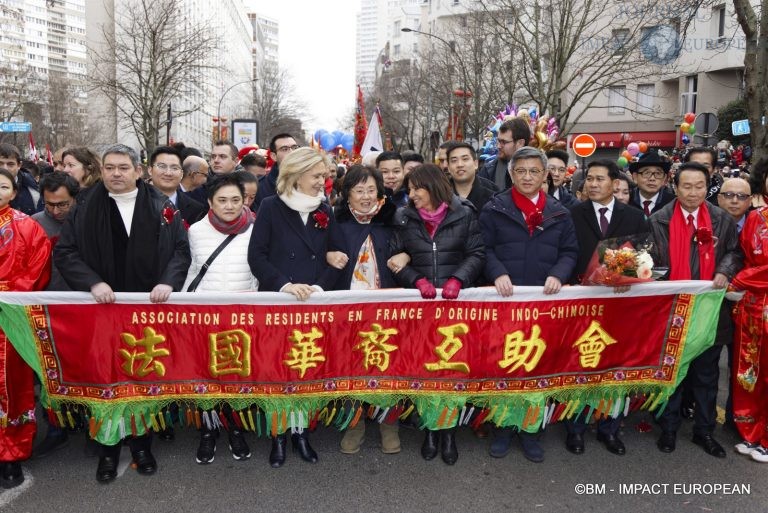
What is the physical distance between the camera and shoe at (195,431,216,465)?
3.93m

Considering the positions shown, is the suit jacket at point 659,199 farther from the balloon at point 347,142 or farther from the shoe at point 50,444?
the balloon at point 347,142

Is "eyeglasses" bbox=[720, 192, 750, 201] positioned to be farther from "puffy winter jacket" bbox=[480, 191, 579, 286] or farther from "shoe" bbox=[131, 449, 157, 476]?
"shoe" bbox=[131, 449, 157, 476]

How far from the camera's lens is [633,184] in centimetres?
553

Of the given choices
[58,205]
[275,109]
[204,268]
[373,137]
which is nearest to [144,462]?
[204,268]

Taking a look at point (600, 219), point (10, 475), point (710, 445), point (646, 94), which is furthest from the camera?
point (646, 94)

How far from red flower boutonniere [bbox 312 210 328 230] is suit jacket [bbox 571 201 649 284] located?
1.77m

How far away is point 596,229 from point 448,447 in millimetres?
1821

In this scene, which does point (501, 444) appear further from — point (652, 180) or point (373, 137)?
point (373, 137)

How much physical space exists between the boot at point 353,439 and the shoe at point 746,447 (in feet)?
8.16

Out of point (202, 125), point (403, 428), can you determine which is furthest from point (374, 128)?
point (202, 125)

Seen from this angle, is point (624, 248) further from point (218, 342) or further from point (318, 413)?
point (218, 342)

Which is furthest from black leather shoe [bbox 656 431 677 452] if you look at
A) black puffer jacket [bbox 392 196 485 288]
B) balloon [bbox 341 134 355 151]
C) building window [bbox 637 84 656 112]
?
building window [bbox 637 84 656 112]

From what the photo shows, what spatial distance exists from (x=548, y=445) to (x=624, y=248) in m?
1.47

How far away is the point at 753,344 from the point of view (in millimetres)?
4020
